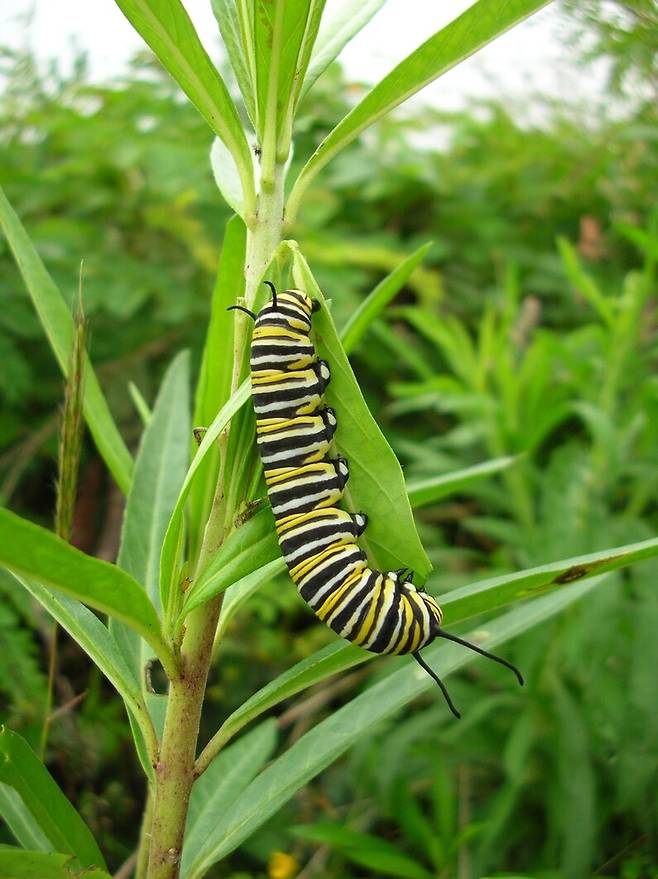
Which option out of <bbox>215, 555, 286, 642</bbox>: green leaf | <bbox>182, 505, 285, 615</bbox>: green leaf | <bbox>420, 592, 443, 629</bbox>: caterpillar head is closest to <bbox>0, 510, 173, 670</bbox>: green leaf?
<bbox>182, 505, 285, 615</bbox>: green leaf

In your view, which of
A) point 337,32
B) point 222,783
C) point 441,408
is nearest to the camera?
point 337,32

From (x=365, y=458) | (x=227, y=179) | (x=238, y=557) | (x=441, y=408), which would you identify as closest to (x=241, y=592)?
(x=238, y=557)

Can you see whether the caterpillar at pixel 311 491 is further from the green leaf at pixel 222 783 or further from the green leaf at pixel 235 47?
the green leaf at pixel 222 783

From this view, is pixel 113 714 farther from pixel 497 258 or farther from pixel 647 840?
pixel 497 258

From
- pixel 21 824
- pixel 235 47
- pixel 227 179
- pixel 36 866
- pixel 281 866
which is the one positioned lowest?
pixel 281 866

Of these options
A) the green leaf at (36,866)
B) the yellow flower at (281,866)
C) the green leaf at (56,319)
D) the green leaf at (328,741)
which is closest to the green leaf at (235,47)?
the green leaf at (56,319)

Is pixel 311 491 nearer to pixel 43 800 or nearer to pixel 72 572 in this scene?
pixel 72 572
